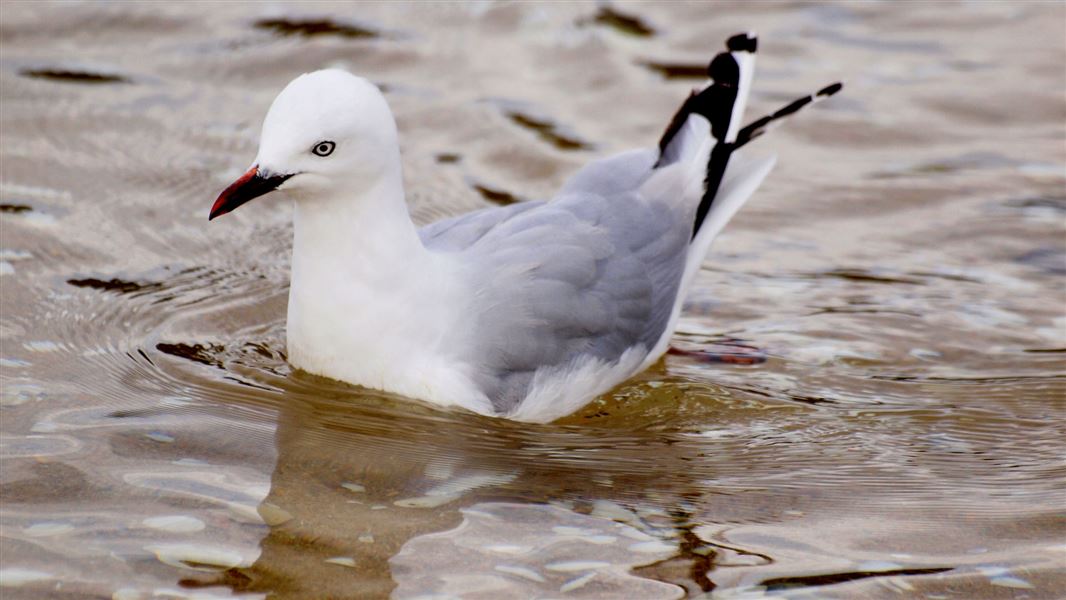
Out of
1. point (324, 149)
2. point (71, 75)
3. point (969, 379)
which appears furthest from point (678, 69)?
point (324, 149)

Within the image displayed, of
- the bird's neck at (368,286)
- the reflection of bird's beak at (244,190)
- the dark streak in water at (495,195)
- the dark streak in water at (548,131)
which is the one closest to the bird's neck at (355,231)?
the bird's neck at (368,286)

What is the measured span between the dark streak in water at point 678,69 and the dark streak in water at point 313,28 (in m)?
1.66

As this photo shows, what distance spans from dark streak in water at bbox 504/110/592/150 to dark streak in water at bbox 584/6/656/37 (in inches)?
56.3

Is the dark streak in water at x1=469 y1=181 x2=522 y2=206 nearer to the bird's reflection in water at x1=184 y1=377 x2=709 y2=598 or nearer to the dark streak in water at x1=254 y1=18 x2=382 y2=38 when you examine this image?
the dark streak in water at x1=254 y1=18 x2=382 y2=38

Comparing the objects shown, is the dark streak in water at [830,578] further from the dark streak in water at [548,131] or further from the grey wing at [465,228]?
the dark streak in water at [548,131]

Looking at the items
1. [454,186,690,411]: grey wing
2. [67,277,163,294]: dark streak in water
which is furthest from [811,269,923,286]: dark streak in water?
[67,277,163,294]: dark streak in water

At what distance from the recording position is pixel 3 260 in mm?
5895

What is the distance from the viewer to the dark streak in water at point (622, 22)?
365 inches

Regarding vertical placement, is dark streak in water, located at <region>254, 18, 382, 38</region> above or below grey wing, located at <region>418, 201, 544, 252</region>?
above

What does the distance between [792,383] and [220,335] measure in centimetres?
221

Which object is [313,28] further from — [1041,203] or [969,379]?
[969,379]

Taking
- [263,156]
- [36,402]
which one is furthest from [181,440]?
[263,156]

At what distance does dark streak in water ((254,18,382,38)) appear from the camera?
8.89m

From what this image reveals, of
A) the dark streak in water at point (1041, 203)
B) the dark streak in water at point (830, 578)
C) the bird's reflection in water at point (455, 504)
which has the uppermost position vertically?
the dark streak in water at point (1041, 203)
